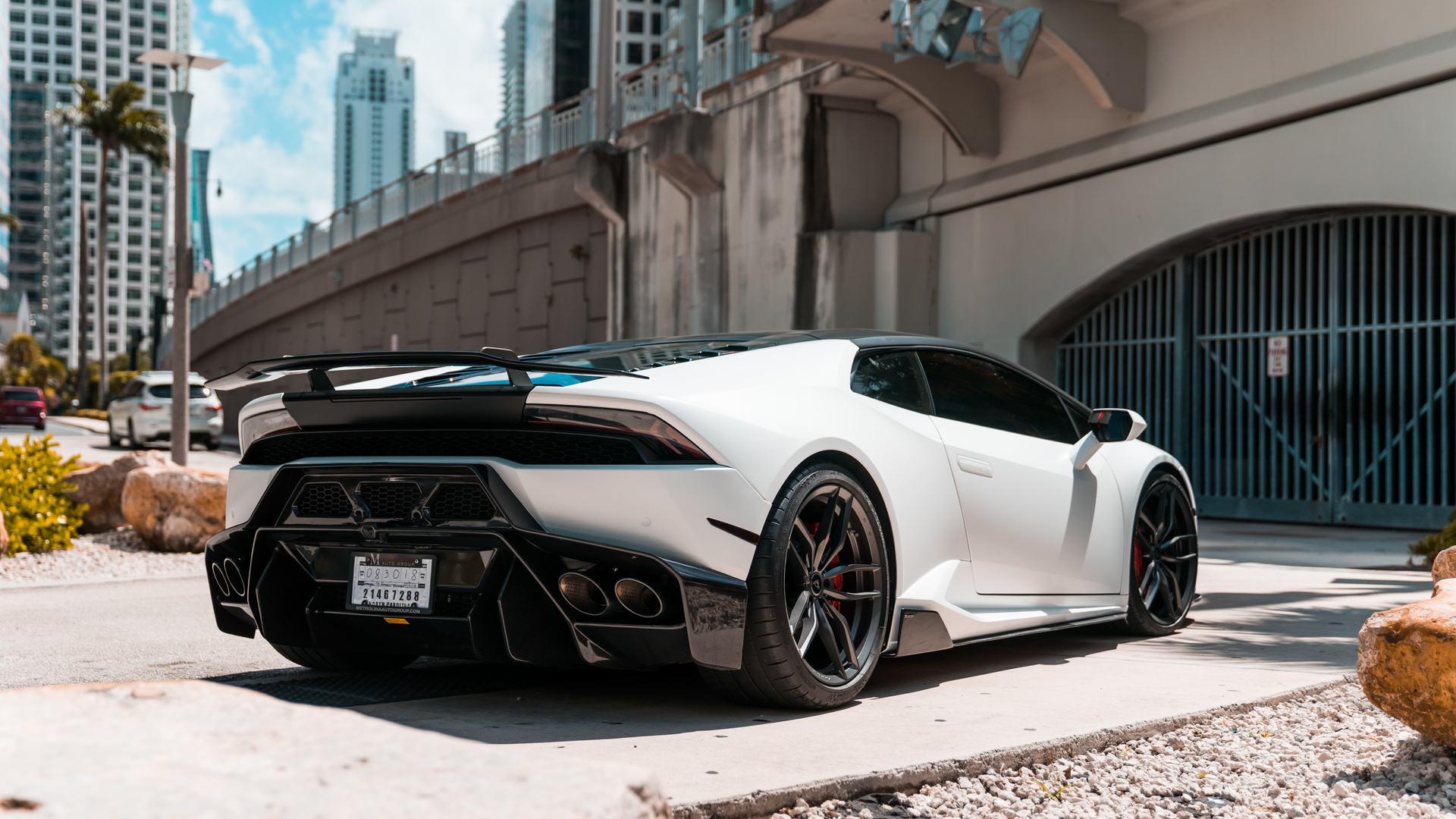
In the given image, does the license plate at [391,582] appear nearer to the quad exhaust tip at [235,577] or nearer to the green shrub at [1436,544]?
the quad exhaust tip at [235,577]

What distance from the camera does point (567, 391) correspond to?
3705 millimetres

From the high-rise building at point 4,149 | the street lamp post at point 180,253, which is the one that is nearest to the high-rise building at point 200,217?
the street lamp post at point 180,253

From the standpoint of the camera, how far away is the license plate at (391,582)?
3797 mm

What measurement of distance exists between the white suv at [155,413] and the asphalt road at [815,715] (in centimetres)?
1997

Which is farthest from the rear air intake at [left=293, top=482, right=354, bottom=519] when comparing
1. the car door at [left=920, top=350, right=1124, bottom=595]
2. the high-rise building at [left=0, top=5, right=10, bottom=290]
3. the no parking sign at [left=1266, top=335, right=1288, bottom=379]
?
the high-rise building at [left=0, top=5, right=10, bottom=290]

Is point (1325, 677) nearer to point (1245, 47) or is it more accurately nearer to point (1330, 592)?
point (1330, 592)

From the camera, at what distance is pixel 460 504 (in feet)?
12.4

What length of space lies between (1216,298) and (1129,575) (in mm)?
9720

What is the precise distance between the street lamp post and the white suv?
9.14 m

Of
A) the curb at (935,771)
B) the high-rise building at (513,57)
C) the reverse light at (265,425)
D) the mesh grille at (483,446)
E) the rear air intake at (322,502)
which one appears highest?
the high-rise building at (513,57)

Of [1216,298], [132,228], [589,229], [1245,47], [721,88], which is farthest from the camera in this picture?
[132,228]

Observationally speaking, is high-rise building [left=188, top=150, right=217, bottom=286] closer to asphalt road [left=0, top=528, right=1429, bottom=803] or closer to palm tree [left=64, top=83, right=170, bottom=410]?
palm tree [left=64, top=83, right=170, bottom=410]

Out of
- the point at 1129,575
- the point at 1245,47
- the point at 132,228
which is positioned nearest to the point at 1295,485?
the point at 1245,47

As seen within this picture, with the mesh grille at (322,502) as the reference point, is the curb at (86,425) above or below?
below
